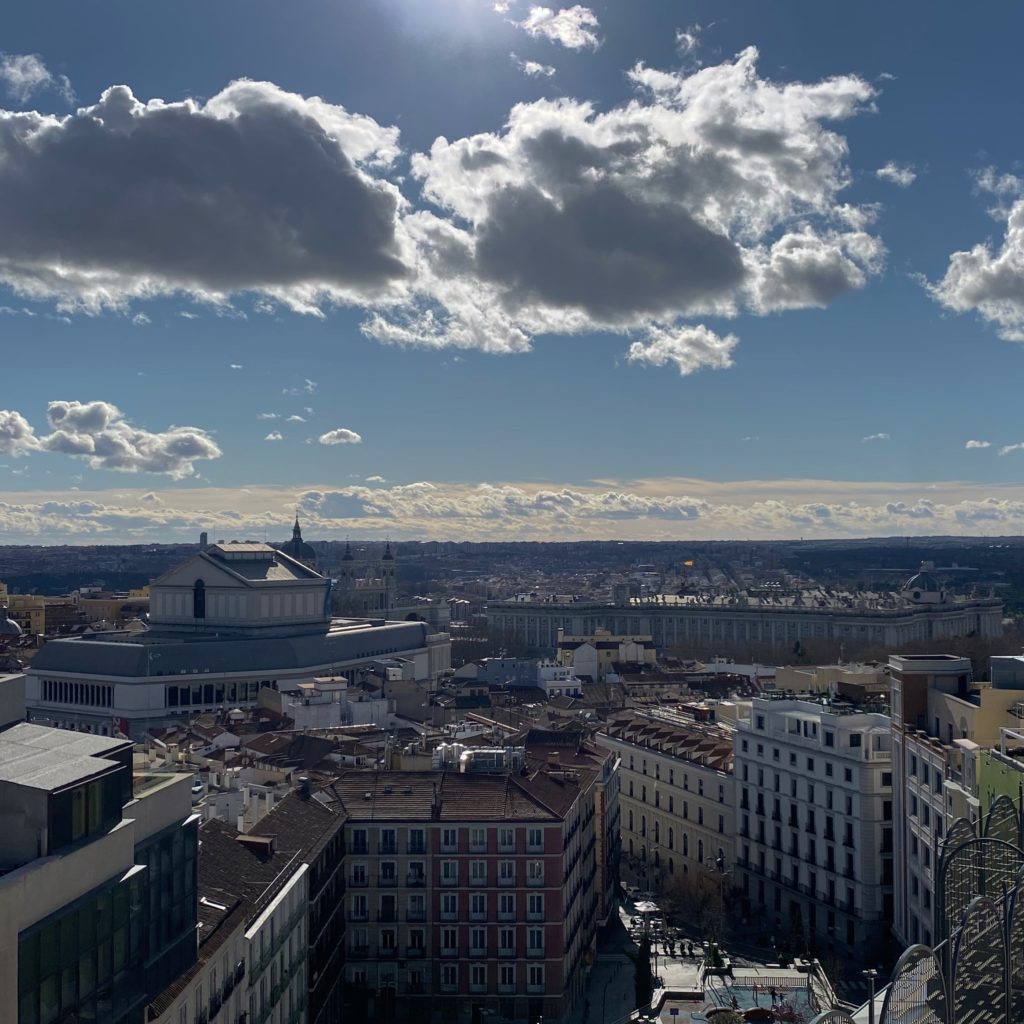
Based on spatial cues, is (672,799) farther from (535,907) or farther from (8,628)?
(8,628)

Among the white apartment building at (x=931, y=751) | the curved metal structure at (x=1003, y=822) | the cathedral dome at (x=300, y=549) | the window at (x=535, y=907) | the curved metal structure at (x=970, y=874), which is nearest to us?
the curved metal structure at (x=970, y=874)

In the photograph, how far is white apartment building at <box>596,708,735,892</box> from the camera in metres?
68.6

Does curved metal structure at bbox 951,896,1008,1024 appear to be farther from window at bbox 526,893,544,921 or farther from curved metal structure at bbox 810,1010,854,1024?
window at bbox 526,893,544,921

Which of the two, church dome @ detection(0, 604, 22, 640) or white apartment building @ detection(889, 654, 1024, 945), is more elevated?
white apartment building @ detection(889, 654, 1024, 945)

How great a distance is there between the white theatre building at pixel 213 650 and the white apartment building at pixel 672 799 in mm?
38210

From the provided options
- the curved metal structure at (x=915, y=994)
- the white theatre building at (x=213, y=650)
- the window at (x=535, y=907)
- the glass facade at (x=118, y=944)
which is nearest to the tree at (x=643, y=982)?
the window at (x=535, y=907)

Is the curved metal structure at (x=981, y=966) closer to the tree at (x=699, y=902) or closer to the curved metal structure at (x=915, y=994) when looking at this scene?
the curved metal structure at (x=915, y=994)

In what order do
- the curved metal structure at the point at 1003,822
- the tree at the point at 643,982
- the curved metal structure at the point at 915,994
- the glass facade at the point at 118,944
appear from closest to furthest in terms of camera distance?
the curved metal structure at the point at 915,994, the glass facade at the point at 118,944, the curved metal structure at the point at 1003,822, the tree at the point at 643,982

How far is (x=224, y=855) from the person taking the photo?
123 ft

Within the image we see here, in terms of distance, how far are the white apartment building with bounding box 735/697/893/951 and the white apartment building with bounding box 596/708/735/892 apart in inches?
89.4

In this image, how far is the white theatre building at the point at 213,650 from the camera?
10919cm

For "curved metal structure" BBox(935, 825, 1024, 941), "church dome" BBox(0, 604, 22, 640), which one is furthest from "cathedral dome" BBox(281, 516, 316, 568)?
"curved metal structure" BBox(935, 825, 1024, 941)

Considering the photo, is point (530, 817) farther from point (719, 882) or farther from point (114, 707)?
point (114, 707)

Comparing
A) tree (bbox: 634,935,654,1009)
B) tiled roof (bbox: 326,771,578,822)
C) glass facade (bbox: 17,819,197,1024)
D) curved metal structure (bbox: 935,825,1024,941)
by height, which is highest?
curved metal structure (bbox: 935,825,1024,941)
